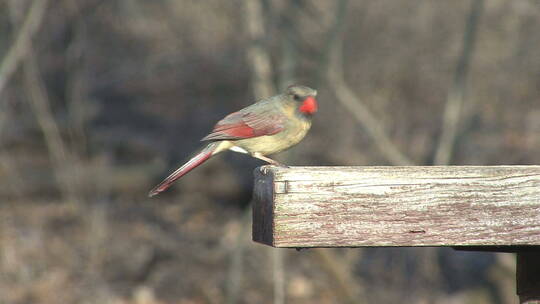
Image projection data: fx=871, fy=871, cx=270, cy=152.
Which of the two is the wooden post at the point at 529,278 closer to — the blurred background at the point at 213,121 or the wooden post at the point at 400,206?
the wooden post at the point at 400,206

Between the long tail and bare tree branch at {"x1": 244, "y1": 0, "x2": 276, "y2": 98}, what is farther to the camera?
bare tree branch at {"x1": 244, "y1": 0, "x2": 276, "y2": 98}

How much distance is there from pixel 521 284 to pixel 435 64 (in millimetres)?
9520

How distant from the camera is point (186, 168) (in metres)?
3.86

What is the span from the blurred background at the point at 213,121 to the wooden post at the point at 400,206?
16.4ft

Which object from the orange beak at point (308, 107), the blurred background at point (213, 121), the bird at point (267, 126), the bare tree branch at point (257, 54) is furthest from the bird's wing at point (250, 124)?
the bare tree branch at point (257, 54)

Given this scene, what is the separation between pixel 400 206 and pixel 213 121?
490 inches

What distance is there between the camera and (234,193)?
39.8ft

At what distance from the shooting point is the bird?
409cm

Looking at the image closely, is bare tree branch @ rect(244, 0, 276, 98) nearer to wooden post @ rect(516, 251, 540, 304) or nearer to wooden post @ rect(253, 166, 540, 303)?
wooden post @ rect(516, 251, 540, 304)

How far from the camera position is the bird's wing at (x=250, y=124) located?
4.07m

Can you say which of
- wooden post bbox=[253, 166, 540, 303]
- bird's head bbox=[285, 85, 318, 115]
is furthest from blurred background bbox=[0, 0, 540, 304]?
wooden post bbox=[253, 166, 540, 303]

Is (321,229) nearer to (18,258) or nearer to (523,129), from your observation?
(18,258)

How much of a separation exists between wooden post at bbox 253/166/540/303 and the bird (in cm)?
137

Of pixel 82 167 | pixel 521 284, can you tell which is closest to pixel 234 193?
pixel 82 167
